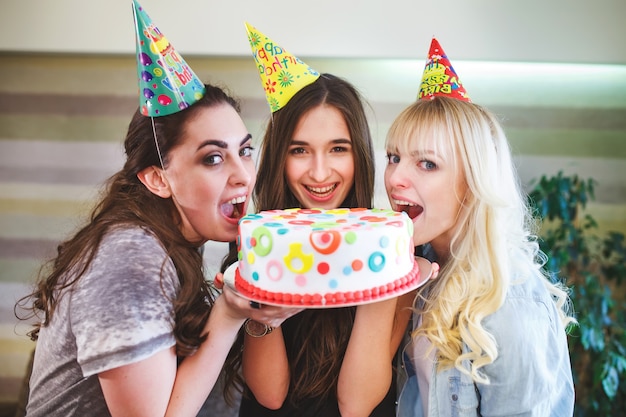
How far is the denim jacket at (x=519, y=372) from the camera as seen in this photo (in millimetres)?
1579

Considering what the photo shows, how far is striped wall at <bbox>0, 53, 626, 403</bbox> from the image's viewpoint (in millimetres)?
3881

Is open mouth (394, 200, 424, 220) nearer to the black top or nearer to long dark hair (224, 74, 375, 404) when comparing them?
long dark hair (224, 74, 375, 404)

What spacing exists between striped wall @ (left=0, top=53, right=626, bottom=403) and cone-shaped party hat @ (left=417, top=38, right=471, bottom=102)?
1.75 meters

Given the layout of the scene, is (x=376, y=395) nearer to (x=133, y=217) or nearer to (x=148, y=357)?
(x=148, y=357)

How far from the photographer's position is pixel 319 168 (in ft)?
6.41

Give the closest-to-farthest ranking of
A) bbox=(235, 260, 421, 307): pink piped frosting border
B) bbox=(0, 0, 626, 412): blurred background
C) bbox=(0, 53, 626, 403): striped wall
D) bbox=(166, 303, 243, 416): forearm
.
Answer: bbox=(235, 260, 421, 307): pink piped frosting border < bbox=(166, 303, 243, 416): forearm < bbox=(0, 0, 626, 412): blurred background < bbox=(0, 53, 626, 403): striped wall

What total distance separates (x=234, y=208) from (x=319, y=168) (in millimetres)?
305

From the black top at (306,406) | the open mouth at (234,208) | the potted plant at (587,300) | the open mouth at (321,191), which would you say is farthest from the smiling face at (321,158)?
the potted plant at (587,300)

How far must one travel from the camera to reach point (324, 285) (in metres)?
1.35

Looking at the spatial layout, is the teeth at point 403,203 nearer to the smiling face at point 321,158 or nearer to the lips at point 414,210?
the lips at point 414,210

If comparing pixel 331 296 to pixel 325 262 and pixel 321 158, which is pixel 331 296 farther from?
pixel 321 158

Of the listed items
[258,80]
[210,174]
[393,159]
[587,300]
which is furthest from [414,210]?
[258,80]

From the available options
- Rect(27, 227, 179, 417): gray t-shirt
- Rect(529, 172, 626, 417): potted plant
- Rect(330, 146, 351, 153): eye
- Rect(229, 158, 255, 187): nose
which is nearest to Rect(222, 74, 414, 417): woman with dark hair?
Rect(330, 146, 351, 153): eye

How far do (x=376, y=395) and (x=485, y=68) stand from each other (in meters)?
2.76
